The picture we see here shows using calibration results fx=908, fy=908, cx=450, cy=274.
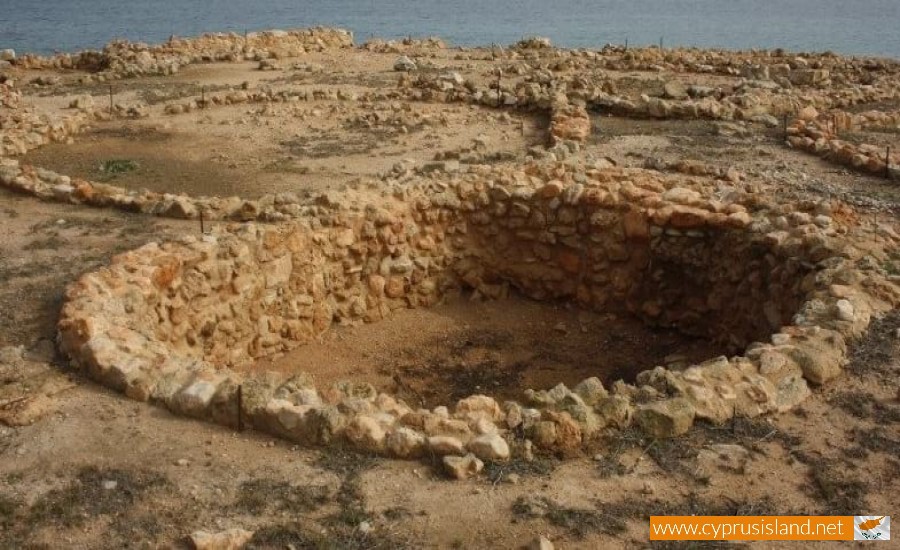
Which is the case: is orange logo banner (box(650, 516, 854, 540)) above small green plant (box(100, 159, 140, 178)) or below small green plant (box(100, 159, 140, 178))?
below

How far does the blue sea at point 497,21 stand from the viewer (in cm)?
5200

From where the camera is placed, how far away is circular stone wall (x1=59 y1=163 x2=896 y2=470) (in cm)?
643

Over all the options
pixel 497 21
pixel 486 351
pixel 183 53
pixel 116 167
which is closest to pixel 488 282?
pixel 486 351

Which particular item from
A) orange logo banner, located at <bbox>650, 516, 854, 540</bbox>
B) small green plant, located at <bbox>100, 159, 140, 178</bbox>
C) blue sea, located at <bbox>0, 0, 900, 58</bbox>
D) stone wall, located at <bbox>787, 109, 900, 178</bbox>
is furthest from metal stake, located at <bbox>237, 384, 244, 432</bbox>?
blue sea, located at <bbox>0, 0, 900, 58</bbox>

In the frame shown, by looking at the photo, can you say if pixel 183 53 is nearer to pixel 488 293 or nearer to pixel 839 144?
pixel 488 293

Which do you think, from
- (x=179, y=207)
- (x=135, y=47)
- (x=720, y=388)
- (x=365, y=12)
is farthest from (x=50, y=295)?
(x=365, y=12)

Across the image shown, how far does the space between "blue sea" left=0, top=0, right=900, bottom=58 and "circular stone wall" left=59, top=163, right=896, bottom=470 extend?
1463 inches

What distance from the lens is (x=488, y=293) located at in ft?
39.8

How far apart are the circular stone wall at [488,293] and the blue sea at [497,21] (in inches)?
1463

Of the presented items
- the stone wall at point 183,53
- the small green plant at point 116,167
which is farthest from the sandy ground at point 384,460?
the stone wall at point 183,53

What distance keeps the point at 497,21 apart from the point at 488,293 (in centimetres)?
6177

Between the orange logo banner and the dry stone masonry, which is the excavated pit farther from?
the orange logo banner

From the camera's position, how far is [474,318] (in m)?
11.7

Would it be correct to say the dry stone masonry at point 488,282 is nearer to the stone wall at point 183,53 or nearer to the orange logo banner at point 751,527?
the orange logo banner at point 751,527
